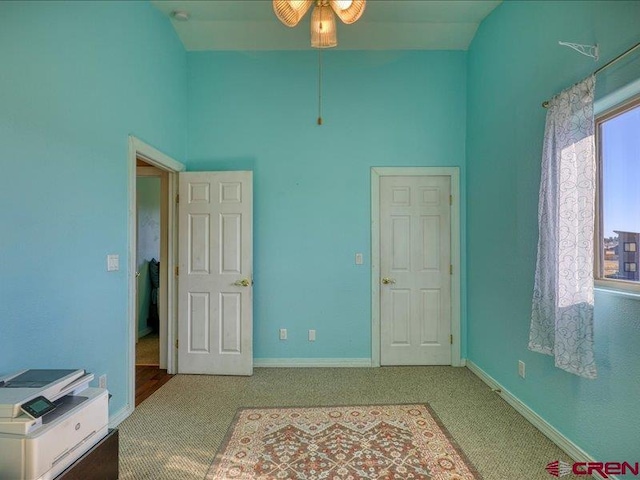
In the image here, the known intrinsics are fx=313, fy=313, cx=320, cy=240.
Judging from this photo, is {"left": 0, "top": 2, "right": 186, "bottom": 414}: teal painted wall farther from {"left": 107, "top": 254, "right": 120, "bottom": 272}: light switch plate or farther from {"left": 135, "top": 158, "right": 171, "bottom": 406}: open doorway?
{"left": 135, "top": 158, "right": 171, "bottom": 406}: open doorway

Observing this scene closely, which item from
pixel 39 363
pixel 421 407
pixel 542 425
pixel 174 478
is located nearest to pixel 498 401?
pixel 542 425

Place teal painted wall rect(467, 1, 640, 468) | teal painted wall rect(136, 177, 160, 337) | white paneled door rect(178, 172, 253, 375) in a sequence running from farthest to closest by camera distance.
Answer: teal painted wall rect(136, 177, 160, 337)
white paneled door rect(178, 172, 253, 375)
teal painted wall rect(467, 1, 640, 468)

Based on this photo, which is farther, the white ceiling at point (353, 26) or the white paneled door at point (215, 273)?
the white paneled door at point (215, 273)

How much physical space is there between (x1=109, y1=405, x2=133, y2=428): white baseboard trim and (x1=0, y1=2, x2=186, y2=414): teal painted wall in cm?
5

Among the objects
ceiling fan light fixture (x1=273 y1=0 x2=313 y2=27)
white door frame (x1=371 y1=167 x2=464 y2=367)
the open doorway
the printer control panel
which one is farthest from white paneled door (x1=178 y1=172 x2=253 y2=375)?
the printer control panel

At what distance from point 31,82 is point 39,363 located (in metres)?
1.48

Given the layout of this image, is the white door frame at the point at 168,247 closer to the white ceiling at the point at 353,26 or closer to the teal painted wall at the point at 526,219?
the white ceiling at the point at 353,26

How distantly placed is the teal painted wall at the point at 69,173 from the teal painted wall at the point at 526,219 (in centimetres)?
304

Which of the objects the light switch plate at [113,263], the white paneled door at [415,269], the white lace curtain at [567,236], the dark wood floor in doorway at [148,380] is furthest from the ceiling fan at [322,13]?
the dark wood floor in doorway at [148,380]

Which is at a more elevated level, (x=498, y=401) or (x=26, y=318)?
(x=26, y=318)

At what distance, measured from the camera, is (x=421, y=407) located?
2484mm

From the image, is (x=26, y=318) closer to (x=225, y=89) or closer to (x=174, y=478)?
(x=174, y=478)

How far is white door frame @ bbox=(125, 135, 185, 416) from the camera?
95.5 inches

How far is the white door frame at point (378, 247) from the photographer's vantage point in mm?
3348
